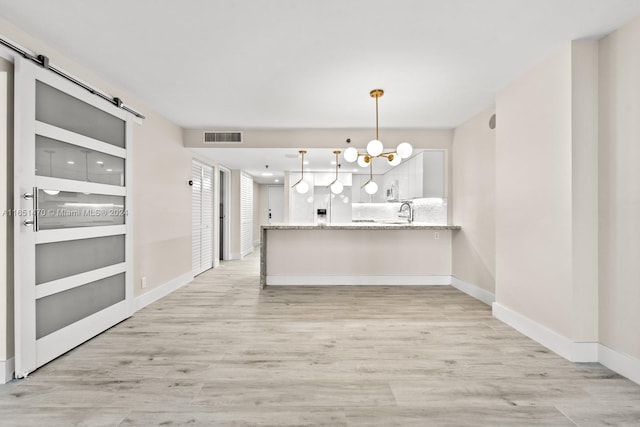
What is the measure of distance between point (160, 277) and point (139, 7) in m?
3.40

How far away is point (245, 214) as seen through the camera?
8.41 meters

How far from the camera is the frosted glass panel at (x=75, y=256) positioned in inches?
95.3

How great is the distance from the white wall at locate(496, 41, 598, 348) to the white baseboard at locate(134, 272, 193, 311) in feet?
14.0

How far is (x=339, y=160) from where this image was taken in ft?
20.4

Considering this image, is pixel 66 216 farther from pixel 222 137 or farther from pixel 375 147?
pixel 375 147

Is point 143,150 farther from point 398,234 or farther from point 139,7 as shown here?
point 398,234

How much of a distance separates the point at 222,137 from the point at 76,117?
238 centimetres

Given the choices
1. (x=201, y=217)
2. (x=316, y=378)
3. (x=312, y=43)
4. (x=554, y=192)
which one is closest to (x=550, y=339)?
(x=554, y=192)

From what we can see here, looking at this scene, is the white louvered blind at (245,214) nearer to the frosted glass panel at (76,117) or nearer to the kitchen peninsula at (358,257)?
the kitchen peninsula at (358,257)

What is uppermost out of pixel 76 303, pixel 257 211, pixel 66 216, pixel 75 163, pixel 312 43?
pixel 312 43

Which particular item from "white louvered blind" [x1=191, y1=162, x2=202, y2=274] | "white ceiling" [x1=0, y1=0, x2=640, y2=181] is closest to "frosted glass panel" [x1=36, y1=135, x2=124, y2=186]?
"white ceiling" [x1=0, y1=0, x2=640, y2=181]

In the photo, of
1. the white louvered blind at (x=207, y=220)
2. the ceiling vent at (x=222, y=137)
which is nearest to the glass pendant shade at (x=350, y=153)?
the ceiling vent at (x=222, y=137)

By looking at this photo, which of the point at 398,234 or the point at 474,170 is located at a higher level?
the point at 474,170

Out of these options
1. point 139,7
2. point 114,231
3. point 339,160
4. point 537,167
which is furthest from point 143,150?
point 537,167
